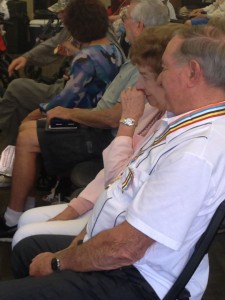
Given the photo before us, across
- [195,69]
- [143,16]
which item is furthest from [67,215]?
[143,16]

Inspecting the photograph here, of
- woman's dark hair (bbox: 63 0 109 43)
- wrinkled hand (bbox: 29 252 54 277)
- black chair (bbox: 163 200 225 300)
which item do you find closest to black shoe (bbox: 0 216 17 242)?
wrinkled hand (bbox: 29 252 54 277)

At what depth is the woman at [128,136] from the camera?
1.65 meters

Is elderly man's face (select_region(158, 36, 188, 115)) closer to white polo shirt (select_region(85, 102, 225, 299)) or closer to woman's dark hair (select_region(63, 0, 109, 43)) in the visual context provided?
white polo shirt (select_region(85, 102, 225, 299))

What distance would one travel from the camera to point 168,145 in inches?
47.5

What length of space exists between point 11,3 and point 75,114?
5.28 meters

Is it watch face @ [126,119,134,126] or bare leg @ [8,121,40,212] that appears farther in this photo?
bare leg @ [8,121,40,212]

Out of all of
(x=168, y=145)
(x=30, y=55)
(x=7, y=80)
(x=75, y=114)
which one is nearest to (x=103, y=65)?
(x=75, y=114)

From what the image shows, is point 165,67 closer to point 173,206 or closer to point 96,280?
point 173,206

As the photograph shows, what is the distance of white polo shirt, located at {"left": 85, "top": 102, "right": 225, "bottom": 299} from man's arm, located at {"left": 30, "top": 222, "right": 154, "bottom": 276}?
0.04 meters

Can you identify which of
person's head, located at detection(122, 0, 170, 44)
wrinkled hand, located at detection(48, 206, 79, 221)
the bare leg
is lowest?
the bare leg

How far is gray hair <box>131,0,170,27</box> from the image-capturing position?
2311 millimetres

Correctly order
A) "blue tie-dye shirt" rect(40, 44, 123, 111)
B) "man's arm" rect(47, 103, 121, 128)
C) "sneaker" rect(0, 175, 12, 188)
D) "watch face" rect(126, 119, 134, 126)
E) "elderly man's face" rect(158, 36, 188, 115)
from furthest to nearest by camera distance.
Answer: "sneaker" rect(0, 175, 12, 188)
"blue tie-dye shirt" rect(40, 44, 123, 111)
"man's arm" rect(47, 103, 121, 128)
"watch face" rect(126, 119, 134, 126)
"elderly man's face" rect(158, 36, 188, 115)

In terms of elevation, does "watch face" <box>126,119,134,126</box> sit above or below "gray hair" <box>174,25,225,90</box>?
below

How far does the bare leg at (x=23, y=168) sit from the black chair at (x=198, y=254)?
4.27 feet
